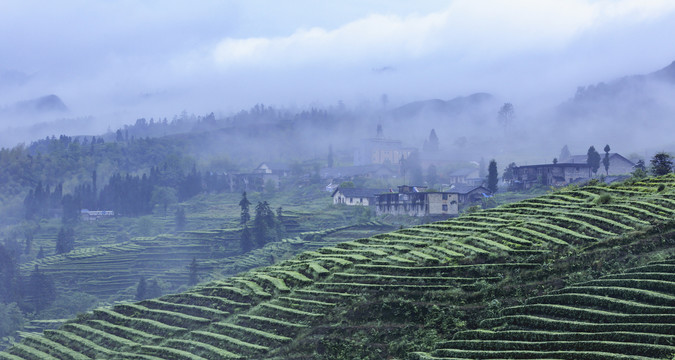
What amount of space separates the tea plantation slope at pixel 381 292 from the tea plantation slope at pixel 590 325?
0.13 m

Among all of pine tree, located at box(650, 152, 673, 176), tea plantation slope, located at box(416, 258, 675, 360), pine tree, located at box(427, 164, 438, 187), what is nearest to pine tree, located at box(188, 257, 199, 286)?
pine tree, located at box(650, 152, 673, 176)

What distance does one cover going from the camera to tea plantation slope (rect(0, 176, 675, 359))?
34844mm

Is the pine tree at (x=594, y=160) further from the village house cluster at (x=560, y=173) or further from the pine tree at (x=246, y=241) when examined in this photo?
the pine tree at (x=246, y=241)

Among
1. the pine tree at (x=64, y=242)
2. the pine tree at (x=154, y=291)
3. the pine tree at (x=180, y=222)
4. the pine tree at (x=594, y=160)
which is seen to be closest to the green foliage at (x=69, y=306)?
the pine tree at (x=154, y=291)

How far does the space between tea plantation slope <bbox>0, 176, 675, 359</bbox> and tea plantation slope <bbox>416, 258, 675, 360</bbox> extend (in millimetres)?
128

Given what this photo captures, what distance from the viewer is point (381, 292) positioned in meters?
38.4

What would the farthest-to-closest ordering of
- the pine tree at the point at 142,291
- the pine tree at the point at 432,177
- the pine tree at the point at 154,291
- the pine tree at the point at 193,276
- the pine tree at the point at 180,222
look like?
the pine tree at the point at 432,177
the pine tree at the point at 180,222
the pine tree at the point at 193,276
the pine tree at the point at 154,291
the pine tree at the point at 142,291

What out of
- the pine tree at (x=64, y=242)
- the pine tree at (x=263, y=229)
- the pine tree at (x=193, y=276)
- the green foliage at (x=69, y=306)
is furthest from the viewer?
the pine tree at (x=64, y=242)

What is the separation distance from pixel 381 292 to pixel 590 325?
39.2 feet

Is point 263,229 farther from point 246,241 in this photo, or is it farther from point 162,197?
point 162,197

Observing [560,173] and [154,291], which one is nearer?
[154,291]

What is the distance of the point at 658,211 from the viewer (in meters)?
41.7

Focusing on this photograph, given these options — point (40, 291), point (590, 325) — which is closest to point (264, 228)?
point (40, 291)

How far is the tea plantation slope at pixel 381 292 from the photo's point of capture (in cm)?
3484
